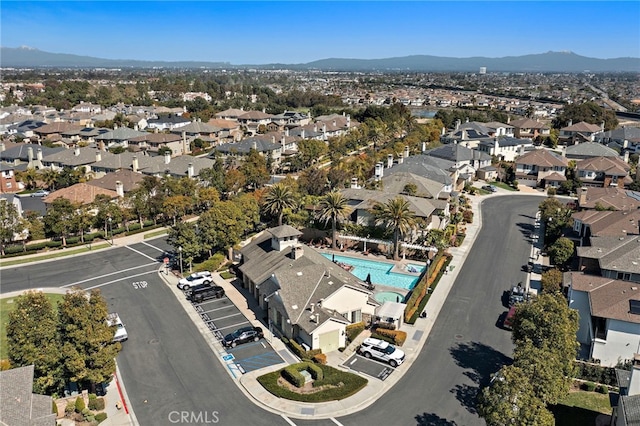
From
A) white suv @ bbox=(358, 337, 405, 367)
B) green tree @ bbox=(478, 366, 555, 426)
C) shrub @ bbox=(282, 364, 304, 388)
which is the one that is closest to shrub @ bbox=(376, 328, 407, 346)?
white suv @ bbox=(358, 337, 405, 367)

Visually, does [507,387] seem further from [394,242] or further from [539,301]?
[394,242]

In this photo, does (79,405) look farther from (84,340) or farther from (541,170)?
(541,170)

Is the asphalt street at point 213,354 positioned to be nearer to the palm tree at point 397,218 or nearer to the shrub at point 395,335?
the shrub at point 395,335

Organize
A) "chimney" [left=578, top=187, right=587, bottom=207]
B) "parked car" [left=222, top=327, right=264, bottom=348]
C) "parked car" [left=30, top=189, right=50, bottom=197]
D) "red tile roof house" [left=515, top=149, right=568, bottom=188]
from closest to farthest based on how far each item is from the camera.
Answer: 1. "parked car" [left=222, top=327, right=264, bottom=348]
2. "chimney" [left=578, top=187, right=587, bottom=207]
3. "parked car" [left=30, top=189, right=50, bottom=197]
4. "red tile roof house" [left=515, top=149, right=568, bottom=188]

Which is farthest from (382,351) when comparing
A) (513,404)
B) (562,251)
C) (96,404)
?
(562,251)

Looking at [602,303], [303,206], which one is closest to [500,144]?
[303,206]

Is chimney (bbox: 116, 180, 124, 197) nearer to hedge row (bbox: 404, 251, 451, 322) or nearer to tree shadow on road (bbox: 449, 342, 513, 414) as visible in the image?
hedge row (bbox: 404, 251, 451, 322)
